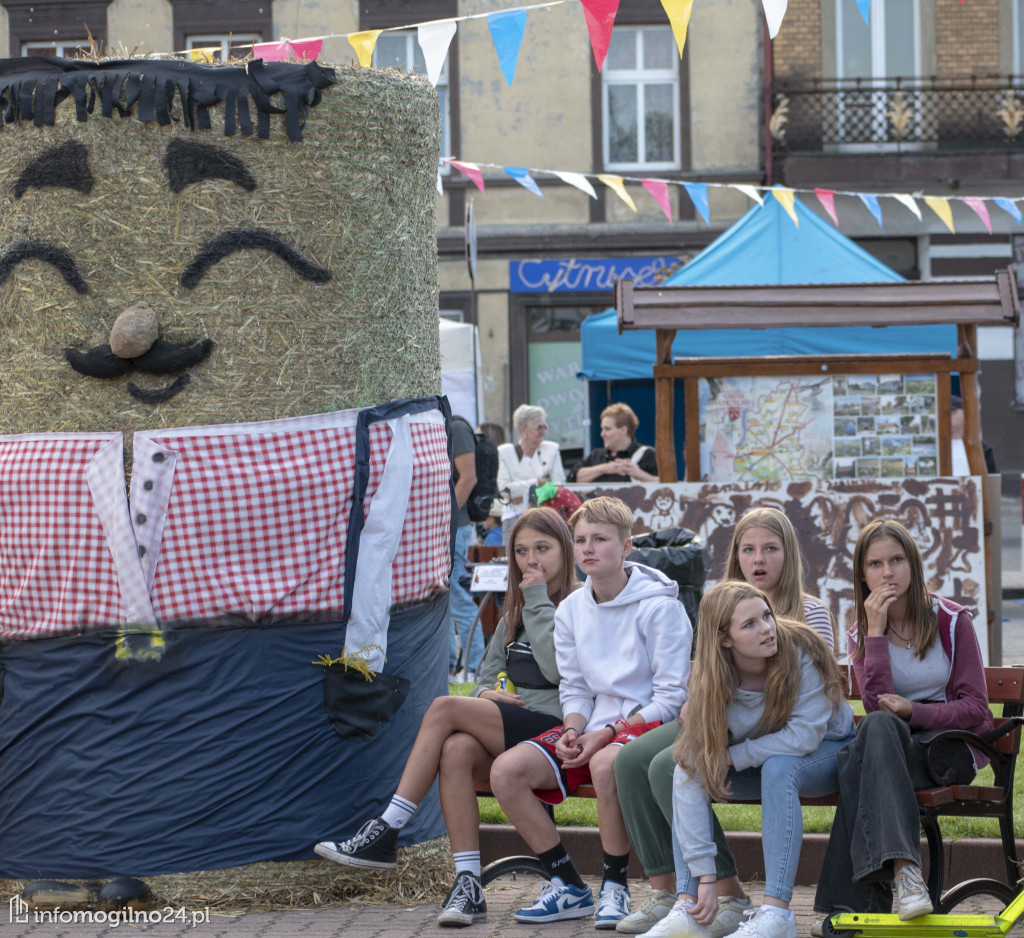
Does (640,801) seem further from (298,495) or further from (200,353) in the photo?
(200,353)

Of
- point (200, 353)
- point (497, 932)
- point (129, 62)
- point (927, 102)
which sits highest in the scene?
point (927, 102)

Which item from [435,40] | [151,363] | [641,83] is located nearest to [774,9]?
[435,40]

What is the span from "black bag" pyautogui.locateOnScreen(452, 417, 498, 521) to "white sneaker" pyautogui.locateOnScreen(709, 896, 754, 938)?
4.65m

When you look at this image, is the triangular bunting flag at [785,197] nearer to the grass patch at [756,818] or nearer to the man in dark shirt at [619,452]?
the man in dark shirt at [619,452]

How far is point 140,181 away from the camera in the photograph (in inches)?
183

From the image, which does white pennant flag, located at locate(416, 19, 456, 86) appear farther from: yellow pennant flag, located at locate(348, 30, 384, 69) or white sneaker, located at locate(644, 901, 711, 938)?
white sneaker, located at locate(644, 901, 711, 938)

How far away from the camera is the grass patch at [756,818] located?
4.98 meters

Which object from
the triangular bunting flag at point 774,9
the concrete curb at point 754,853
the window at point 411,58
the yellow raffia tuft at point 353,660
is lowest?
the concrete curb at point 754,853

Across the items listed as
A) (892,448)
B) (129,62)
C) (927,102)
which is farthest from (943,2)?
(129,62)

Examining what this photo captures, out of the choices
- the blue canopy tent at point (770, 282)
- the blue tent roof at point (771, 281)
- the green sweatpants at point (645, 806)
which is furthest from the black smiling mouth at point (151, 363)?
the blue tent roof at point (771, 281)

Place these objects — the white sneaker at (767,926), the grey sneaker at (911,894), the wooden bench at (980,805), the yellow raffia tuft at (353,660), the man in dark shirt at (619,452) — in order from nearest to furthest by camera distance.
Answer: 1. the grey sneaker at (911,894)
2. the white sneaker at (767,926)
3. the wooden bench at (980,805)
4. the yellow raffia tuft at (353,660)
5. the man in dark shirt at (619,452)

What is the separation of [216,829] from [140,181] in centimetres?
206

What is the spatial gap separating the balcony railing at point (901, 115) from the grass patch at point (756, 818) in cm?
1494

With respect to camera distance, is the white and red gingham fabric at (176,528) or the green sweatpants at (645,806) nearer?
the green sweatpants at (645,806)
